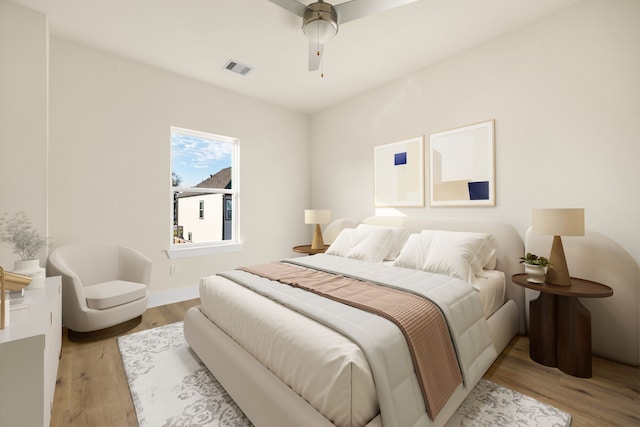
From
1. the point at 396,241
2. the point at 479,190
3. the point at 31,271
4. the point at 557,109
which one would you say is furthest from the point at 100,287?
the point at 557,109

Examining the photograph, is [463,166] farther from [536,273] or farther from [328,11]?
[328,11]

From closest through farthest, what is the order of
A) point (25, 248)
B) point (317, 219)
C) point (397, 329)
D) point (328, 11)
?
1. point (397, 329)
2. point (25, 248)
3. point (328, 11)
4. point (317, 219)

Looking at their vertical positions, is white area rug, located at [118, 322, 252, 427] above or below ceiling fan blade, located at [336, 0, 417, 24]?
below

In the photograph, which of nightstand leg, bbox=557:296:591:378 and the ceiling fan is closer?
nightstand leg, bbox=557:296:591:378

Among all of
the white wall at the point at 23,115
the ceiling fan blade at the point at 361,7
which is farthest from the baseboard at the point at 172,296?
the ceiling fan blade at the point at 361,7

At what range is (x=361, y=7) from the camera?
2068mm

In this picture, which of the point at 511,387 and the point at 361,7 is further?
the point at 361,7

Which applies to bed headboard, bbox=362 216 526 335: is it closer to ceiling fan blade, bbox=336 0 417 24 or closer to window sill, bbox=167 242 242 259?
ceiling fan blade, bbox=336 0 417 24

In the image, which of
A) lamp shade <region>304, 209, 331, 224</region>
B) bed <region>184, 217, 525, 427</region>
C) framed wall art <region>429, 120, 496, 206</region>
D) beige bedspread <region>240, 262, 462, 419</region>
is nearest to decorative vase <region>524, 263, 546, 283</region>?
bed <region>184, 217, 525, 427</region>

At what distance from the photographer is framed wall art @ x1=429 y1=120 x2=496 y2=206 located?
2.85 meters

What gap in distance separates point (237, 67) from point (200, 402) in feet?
11.1

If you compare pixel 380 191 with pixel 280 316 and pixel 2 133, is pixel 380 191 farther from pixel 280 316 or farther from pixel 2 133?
pixel 2 133

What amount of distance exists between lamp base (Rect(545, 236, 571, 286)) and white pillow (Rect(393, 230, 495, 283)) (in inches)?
19.0

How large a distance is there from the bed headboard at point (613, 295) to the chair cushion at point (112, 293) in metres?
3.92
